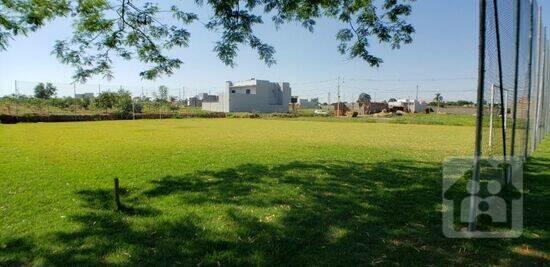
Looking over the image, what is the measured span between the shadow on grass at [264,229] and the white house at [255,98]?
236 ft

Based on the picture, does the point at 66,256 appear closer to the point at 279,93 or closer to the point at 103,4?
the point at 103,4

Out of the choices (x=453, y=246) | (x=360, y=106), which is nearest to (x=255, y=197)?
(x=453, y=246)

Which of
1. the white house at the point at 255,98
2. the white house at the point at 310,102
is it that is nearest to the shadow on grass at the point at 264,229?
the white house at the point at 255,98

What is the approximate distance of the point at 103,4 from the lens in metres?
8.23

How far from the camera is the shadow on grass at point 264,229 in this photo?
3.96m

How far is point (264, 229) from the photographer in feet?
15.7

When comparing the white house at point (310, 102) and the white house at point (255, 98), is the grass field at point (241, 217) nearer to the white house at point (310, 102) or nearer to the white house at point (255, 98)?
the white house at point (255, 98)
